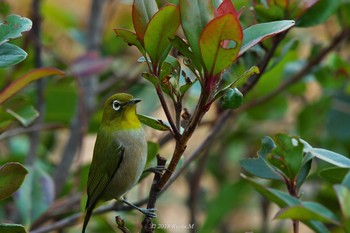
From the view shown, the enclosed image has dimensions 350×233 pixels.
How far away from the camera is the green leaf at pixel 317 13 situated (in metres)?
1.93

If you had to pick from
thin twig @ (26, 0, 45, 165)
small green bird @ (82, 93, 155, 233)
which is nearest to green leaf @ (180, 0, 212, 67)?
small green bird @ (82, 93, 155, 233)

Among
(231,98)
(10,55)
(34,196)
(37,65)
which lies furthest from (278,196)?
(37,65)

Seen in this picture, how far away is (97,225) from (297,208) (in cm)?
174

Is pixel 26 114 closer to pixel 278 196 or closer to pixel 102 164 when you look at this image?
pixel 102 164

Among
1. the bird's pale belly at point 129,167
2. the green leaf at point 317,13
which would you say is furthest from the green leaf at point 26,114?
the green leaf at point 317,13

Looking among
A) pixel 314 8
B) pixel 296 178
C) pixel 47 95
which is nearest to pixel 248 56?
pixel 314 8

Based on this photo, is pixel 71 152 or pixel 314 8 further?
pixel 71 152

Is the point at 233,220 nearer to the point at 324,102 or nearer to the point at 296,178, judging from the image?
the point at 324,102

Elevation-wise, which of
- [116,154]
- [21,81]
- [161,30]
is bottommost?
[116,154]

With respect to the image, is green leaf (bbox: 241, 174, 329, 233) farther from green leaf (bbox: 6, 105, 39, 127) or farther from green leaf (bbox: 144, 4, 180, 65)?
green leaf (bbox: 6, 105, 39, 127)

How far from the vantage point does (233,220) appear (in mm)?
4012

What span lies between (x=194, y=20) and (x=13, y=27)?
376mm

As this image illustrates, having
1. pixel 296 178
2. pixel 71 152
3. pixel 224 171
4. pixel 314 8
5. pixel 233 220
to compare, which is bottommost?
pixel 233 220

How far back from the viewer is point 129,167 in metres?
1.94
